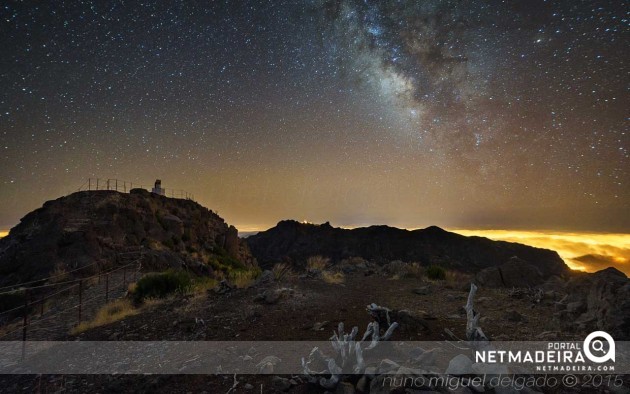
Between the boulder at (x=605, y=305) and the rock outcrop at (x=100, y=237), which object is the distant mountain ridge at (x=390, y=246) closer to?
the rock outcrop at (x=100, y=237)

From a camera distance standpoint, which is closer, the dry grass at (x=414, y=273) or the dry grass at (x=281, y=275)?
the dry grass at (x=281, y=275)

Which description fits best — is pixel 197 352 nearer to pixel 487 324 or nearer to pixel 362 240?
pixel 487 324

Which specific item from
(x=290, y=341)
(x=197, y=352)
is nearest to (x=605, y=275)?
(x=290, y=341)

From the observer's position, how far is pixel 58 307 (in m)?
14.5

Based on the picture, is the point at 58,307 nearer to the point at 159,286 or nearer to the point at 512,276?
the point at 159,286

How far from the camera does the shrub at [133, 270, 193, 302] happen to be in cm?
1238

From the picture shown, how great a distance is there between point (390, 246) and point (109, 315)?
124 m

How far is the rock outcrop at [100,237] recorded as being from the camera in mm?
21984

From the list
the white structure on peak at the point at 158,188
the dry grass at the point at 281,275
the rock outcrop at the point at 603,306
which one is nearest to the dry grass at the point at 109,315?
the dry grass at the point at 281,275

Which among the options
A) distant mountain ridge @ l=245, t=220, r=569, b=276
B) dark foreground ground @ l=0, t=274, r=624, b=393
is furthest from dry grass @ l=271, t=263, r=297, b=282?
distant mountain ridge @ l=245, t=220, r=569, b=276

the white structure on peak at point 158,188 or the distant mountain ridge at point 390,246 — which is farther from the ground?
the white structure on peak at point 158,188

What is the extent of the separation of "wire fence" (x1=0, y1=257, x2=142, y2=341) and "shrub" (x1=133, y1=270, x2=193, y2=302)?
1.67 metres

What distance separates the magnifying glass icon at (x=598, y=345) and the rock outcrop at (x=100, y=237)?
24.8 meters

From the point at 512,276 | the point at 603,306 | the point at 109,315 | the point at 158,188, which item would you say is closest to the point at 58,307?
the point at 109,315
